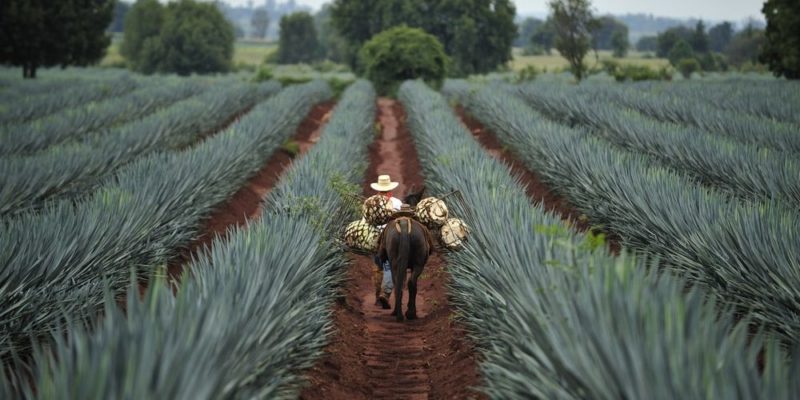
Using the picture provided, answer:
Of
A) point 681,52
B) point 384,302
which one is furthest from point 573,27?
point 681,52

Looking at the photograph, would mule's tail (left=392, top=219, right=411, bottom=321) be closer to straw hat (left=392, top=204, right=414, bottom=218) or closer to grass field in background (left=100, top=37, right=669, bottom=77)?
straw hat (left=392, top=204, right=414, bottom=218)

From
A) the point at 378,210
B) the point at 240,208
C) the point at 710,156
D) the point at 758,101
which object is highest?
the point at 758,101

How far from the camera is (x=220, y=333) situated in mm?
4883

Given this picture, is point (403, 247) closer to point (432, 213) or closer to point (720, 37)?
point (432, 213)

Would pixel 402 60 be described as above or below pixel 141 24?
below

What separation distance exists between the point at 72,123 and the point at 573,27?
96.5 feet

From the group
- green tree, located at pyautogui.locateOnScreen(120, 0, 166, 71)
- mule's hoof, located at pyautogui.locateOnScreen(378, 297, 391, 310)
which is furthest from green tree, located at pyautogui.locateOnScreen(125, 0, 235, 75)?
mule's hoof, located at pyautogui.locateOnScreen(378, 297, 391, 310)

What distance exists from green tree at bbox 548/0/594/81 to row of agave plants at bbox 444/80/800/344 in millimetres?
30960

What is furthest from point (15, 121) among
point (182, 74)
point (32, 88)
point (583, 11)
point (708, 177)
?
point (182, 74)

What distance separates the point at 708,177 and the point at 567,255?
7801 mm

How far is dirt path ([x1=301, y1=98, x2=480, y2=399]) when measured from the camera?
7.14m

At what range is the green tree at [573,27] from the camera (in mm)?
44281

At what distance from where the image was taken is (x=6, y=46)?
1631 inches

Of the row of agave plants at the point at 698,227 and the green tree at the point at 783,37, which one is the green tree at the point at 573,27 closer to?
the green tree at the point at 783,37
